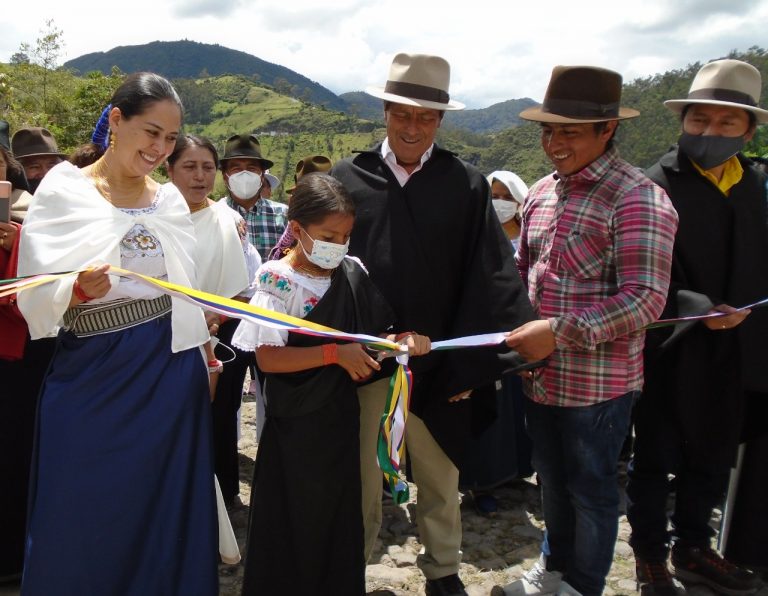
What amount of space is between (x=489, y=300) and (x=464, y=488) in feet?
6.46

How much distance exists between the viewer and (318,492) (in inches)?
106

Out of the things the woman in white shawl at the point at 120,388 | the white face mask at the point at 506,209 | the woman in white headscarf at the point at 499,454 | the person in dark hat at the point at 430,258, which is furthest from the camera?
the white face mask at the point at 506,209

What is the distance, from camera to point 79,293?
243cm

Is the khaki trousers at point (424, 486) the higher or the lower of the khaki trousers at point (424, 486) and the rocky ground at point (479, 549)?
the higher

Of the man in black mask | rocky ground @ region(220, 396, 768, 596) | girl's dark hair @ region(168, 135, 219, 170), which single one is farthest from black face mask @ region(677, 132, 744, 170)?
girl's dark hair @ region(168, 135, 219, 170)

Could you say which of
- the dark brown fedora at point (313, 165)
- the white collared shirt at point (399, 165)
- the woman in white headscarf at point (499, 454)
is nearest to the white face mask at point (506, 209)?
the woman in white headscarf at point (499, 454)

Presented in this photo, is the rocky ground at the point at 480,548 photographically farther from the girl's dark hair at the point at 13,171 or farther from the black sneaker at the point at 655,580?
the girl's dark hair at the point at 13,171

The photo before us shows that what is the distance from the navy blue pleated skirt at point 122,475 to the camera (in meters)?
2.54

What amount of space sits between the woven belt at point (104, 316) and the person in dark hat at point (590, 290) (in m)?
1.55

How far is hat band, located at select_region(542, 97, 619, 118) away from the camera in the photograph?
2691mm

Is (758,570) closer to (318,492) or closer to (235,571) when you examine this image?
(318,492)

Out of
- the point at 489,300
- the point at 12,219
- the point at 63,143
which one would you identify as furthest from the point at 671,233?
the point at 63,143

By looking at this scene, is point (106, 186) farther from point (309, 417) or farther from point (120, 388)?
point (309, 417)

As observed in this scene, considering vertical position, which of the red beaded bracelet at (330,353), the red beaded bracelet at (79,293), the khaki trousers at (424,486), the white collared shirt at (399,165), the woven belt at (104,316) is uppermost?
the white collared shirt at (399,165)
